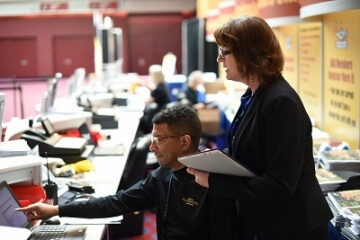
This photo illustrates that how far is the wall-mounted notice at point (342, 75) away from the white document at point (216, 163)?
1961 millimetres

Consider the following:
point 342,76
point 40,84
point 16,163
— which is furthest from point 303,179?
point 40,84

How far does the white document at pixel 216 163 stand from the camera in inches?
65.9

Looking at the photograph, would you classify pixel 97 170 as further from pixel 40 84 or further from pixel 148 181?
pixel 40 84

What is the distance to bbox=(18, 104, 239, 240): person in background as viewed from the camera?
209cm

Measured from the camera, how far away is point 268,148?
5.59 ft

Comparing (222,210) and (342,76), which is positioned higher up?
(342,76)

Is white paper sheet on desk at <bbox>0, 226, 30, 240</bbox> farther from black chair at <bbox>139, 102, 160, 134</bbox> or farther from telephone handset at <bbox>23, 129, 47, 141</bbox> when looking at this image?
black chair at <bbox>139, 102, 160, 134</bbox>

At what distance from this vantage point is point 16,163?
2389 mm

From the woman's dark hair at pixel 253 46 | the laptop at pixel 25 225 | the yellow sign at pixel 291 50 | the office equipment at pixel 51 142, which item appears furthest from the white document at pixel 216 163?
the yellow sign at pixel 291 50

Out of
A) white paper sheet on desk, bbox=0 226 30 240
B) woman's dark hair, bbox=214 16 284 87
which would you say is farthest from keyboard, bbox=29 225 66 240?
woman's dark hair, bbox=214 16 284 87

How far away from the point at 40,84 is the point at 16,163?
58.4 ft

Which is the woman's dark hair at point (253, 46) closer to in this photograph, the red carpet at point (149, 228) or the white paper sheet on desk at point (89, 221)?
the white paper sheet on desk at point (89, 221)

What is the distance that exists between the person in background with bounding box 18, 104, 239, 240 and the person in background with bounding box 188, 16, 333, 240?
0.25 meters

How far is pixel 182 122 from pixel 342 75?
194cm
